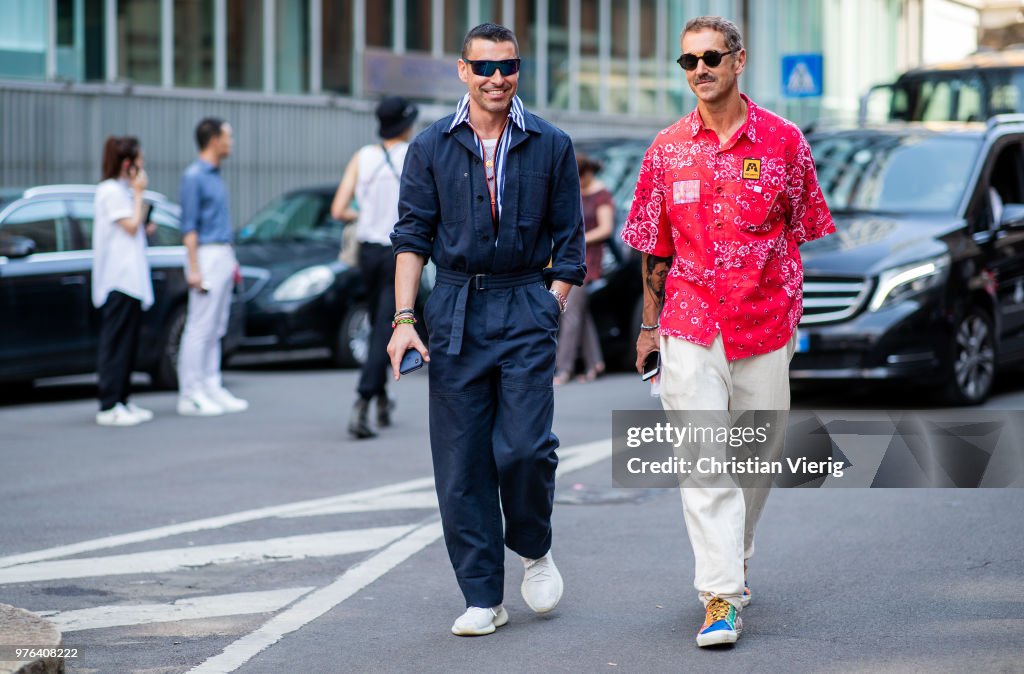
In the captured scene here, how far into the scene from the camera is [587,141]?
15422 millimetres

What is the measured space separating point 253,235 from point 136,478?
728 centimetres

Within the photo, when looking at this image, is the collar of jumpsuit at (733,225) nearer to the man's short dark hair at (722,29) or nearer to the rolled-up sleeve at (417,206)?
the man's short dark hair at (722,29)

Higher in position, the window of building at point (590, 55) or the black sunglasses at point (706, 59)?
the window of building at point (590, 55)

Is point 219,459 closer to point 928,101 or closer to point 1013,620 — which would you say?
point 1013,620

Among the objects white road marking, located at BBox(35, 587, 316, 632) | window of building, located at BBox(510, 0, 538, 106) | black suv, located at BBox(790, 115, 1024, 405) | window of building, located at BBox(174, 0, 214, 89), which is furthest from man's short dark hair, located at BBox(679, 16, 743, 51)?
window of building, located at BBox(510, 0, 538, 106)

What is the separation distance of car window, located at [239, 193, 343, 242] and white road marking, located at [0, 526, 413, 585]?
850 cm

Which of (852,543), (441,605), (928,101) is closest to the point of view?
(441,605)

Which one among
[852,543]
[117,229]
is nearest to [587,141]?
[117,229]

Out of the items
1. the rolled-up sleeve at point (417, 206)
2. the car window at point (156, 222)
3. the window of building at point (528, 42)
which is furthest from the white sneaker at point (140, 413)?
the window of building at point (528, 42)

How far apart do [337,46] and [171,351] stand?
1237 centimetres

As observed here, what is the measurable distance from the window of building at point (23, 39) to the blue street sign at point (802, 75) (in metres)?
9.14

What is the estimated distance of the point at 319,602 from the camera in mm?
5762

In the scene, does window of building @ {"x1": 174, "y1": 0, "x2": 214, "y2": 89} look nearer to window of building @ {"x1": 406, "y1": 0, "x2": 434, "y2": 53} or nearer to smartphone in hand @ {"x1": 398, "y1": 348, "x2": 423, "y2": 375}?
window of building @ {"x1": 406, "y1": 0, "x2": 434, "y2": 53}

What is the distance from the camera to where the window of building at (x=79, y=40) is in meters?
20.1
